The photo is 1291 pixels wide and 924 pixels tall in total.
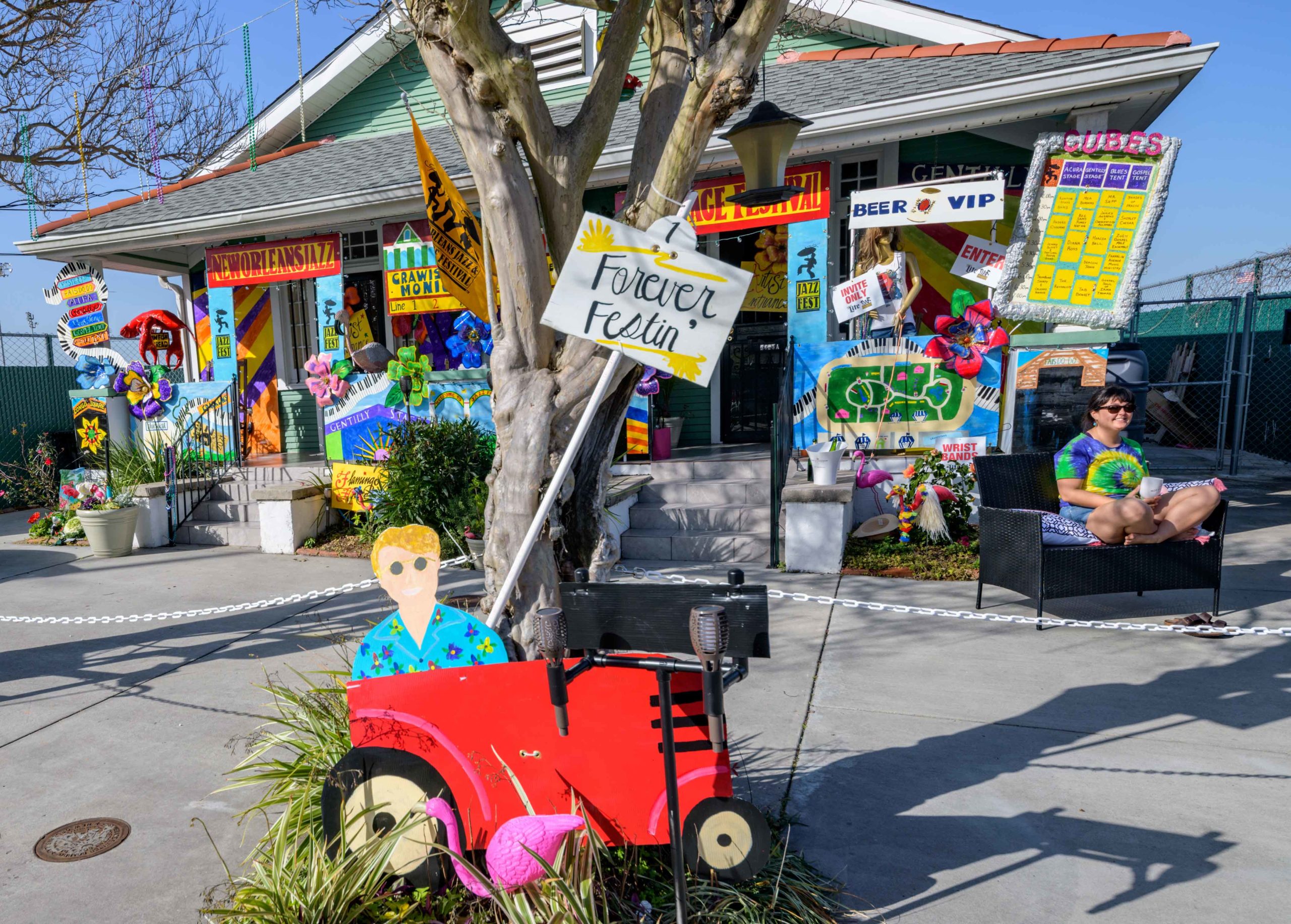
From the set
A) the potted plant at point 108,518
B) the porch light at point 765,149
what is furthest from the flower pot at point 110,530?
the porch light at point 765,149

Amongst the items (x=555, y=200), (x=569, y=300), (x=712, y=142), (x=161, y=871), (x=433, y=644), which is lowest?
(x=161, y=871)

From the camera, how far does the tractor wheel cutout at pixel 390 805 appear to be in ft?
7.65

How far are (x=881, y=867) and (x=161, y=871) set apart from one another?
235 centimetres

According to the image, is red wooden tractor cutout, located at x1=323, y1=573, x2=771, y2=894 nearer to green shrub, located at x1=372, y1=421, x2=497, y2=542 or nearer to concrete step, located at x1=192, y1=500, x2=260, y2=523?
green shrub, located at x1=372, y1=421, x2=497, y2=542

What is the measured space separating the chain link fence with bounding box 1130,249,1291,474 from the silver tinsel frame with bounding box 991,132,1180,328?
3307 millimetres

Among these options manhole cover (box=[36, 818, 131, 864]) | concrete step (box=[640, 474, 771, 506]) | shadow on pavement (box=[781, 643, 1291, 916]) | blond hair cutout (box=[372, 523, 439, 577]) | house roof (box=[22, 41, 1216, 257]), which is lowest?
manhole cover (box=[36, 818, 131, 864])

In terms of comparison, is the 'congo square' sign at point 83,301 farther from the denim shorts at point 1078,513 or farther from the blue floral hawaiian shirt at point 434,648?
the denim shorts at point 1078,513

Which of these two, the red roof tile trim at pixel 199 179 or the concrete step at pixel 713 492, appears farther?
the red roof tile trim at pixel 199 179

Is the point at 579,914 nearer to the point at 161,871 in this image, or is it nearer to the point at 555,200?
the point at 161,871

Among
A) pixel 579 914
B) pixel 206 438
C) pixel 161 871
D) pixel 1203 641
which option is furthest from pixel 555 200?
pixel 206 438

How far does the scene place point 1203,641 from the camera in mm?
4500

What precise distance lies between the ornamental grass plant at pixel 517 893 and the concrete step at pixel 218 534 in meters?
6.09

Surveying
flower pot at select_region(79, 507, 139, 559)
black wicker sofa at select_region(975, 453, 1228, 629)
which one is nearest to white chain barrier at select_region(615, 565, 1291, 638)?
black wicker sofa at select_region(975, 453, 1228, 629)

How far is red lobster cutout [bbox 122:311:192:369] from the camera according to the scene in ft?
35.0
